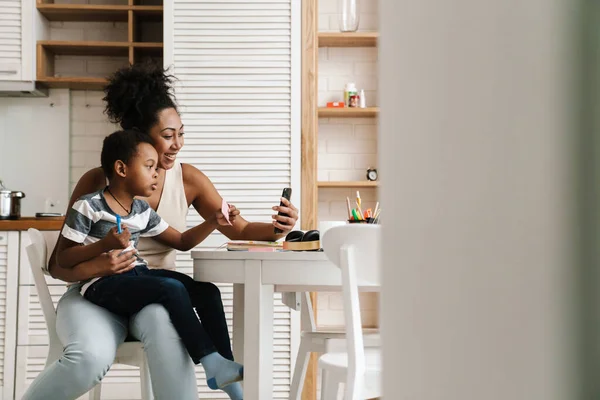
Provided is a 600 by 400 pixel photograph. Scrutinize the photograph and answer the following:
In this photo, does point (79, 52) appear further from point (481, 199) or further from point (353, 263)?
point (481, 199)

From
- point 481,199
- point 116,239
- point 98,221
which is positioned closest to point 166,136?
point 98,221

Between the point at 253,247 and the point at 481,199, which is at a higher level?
the point at 481,199

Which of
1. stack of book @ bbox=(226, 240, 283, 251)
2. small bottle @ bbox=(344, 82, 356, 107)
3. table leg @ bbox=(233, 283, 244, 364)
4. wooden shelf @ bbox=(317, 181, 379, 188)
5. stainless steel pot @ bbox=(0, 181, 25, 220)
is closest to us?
stack of book @ bbox=(226, 240, 283, 251)

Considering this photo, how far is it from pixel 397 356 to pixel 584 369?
5cm

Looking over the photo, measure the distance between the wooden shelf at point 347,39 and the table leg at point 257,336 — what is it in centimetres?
214

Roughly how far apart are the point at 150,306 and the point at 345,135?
2.28m

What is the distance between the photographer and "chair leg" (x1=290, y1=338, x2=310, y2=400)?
7.25 feet

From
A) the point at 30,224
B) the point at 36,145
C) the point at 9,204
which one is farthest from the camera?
the point at 36,145

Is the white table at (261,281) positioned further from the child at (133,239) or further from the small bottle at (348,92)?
the small bottle at (348,92)

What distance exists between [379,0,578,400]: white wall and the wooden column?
3140 mm

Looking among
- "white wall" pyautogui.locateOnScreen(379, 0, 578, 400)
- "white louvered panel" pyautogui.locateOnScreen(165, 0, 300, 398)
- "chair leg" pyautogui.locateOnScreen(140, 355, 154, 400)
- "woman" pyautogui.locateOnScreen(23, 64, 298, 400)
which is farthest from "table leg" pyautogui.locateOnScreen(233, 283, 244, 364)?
"white wall" pyautogui.locateOnScreen(379, 0, 578, 400)

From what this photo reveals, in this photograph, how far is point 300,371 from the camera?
2.24 metres

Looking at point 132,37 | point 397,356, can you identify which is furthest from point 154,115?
point 397,356

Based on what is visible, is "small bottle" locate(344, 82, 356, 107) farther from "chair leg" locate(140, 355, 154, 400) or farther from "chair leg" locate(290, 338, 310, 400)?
"chair leg" locate(140, 355, 154, 400)
